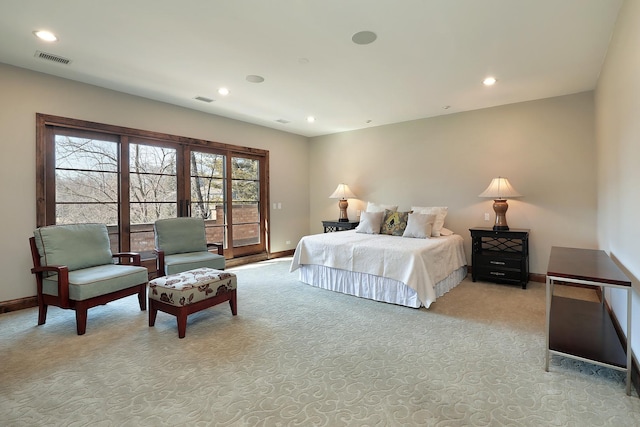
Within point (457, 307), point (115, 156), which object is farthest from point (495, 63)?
point (115, 156)

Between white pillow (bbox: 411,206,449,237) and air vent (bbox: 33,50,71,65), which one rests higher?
air vent (bbox: 33,50,71,65)

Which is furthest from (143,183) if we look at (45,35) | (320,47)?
(320,47)

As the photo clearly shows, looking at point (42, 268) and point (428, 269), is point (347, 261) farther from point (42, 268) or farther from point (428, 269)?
point (42, 268)

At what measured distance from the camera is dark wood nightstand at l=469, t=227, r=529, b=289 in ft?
13.8

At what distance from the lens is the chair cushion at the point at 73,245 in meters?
3.07

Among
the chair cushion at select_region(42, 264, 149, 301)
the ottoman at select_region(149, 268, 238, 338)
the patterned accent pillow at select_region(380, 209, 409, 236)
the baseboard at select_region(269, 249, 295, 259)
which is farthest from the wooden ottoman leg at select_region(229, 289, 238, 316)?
the baseboard at select_region(269, 249, 295, 259)

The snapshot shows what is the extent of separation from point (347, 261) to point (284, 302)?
95cm

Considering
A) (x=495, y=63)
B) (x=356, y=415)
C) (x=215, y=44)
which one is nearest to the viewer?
(x=356, y=415)

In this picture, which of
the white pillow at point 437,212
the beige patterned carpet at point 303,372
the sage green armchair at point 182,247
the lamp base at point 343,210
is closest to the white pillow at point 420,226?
the white pillow at point 437,212

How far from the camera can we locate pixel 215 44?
2932 millimetres

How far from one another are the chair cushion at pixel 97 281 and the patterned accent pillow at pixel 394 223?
3483mm

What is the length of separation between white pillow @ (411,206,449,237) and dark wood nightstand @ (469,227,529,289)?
477mm

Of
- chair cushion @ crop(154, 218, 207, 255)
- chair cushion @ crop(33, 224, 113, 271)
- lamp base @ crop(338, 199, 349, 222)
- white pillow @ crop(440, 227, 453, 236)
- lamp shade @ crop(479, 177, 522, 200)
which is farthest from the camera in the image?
lamp base @ crop(338, 199, 349, 222)

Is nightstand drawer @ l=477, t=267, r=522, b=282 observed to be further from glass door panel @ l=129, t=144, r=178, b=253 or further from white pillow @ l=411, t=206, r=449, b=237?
glass door panel @ l=129, t=144, r=178, b=253
